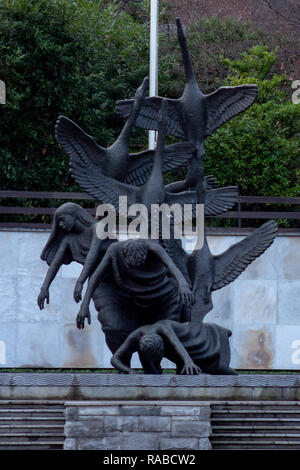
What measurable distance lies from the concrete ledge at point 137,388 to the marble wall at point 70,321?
6852 mm

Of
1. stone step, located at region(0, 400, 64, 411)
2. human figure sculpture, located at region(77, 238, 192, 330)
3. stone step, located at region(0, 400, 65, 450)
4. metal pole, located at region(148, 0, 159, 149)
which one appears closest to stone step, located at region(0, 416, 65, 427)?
stone step, located at region(0, 400, 65, 450)

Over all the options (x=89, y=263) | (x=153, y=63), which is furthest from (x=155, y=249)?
(x=153, y=63)

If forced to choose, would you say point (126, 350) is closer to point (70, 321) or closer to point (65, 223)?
point (65, 223)

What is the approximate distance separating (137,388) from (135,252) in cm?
163

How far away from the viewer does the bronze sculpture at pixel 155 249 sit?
1043cm

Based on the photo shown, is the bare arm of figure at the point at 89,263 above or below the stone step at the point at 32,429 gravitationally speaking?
above

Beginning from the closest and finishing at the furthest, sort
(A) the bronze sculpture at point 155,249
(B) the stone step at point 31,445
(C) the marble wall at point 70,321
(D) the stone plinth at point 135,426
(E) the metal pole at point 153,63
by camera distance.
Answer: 1. (D) the stone plinth at point 135,426
2. (B) the stone step at point 31,445
3. (A) the bronze sculpture at point 155,249
4. (C) the marble wall at point 70,321
5. (E) the metal pole at point 153,63

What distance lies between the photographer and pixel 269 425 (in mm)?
9148

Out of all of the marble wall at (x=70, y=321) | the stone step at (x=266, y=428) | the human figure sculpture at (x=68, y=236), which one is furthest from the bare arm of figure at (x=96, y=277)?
the marble wall at (x=70, y=321)

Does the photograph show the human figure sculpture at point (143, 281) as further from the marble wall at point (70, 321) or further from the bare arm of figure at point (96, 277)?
the marble wall at point (70, 321)

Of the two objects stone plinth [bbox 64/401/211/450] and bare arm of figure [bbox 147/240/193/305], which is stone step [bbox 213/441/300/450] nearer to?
stone plinth [bbox 64/401/211/450]

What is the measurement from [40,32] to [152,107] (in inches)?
277

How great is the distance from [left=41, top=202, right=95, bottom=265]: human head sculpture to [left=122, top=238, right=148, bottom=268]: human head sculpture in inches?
41.5
